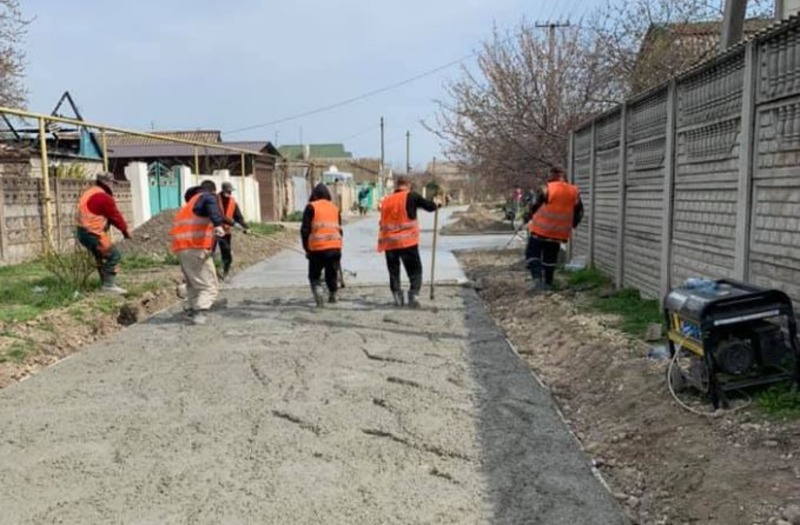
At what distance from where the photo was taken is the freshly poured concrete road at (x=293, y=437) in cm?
373

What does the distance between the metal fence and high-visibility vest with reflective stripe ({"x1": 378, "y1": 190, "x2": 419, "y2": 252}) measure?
2.60 meters

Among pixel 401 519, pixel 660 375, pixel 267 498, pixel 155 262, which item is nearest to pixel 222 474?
pixel 267 498

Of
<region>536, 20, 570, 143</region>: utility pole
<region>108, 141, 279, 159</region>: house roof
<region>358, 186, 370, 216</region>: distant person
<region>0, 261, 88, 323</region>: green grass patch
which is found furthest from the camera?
<region>358, 186, 370, 216</region>: distant person

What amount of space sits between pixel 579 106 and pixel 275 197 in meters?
20.2

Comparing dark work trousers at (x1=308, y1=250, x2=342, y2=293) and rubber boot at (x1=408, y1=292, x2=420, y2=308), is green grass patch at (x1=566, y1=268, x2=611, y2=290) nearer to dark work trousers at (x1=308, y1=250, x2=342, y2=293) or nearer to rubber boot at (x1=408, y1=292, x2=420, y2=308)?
rubber boot at (x1=408, y1=292, x2=420, y2=308)

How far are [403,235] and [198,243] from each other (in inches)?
101

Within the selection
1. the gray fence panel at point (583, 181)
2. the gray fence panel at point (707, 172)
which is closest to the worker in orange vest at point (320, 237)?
the gray fence panel at point (583, 181)

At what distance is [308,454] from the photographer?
4.40 m

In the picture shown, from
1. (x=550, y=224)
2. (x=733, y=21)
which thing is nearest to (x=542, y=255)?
(x=550, y=224)

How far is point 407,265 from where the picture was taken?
32.3ft

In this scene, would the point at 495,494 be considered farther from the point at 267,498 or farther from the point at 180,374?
the point at 180,374

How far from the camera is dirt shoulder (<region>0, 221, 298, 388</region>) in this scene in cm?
713

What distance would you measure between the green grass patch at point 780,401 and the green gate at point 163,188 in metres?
17.9

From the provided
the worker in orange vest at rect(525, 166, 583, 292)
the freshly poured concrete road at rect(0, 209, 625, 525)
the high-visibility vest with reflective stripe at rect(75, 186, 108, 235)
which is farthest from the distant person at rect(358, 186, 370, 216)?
the freshly poured concrete road at rect(0, 209, 625, 525)
